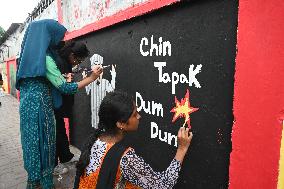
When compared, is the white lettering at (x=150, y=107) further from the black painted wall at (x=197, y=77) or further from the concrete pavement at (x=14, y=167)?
the concrete pavement at (x=14, y=167)

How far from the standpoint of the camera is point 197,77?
88.7 inches

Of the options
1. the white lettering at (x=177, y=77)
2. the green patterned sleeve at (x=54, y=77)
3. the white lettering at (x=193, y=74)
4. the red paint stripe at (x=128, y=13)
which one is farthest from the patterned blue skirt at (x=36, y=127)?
the white lettering at (x=193, y=74)

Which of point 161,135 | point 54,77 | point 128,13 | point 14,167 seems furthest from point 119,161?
point 14,167

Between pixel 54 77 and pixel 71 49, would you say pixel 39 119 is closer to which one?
pixel 54 77

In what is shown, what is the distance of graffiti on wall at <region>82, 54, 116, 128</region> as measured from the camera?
3.68m

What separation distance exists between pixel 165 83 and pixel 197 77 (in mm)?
417

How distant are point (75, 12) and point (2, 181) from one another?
9.29ft

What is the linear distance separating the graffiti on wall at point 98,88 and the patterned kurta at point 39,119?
2.34 ft

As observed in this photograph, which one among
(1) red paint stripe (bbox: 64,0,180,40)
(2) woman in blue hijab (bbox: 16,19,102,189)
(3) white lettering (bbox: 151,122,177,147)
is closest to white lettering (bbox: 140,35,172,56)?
(1) red paint stripe (bbox: 64,0,180,40)

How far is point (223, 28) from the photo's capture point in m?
1.99

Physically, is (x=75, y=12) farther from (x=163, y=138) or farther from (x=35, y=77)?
(x=163, y=138)

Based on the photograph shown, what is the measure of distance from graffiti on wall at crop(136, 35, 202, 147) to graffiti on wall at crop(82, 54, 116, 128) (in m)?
0.74

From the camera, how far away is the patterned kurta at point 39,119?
2.94 metres

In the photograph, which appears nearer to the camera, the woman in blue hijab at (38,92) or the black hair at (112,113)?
the black hair at (112,113)
